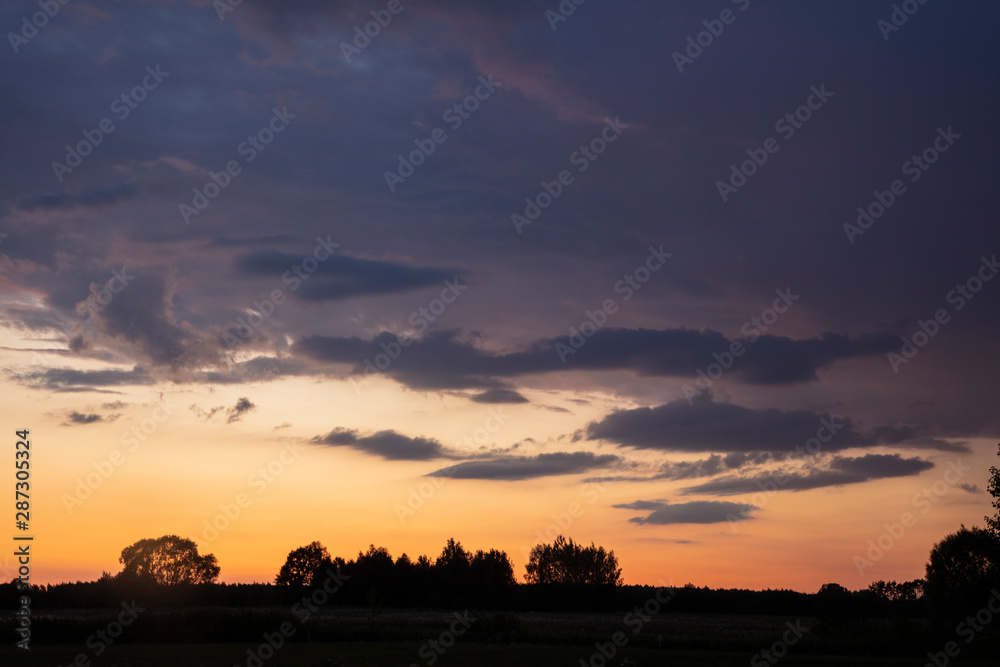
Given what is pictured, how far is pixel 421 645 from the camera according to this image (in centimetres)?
4838

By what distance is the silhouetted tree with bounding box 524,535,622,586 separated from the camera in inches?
5910

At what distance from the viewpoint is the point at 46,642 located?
48000mm

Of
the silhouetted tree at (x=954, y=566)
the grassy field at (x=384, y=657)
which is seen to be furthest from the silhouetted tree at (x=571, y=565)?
the grassy field at (x=384, y=657)

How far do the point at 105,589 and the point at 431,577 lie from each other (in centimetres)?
4163

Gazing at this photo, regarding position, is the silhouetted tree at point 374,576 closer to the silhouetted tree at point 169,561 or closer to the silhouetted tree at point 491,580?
the silhouetted tree at point 491,580

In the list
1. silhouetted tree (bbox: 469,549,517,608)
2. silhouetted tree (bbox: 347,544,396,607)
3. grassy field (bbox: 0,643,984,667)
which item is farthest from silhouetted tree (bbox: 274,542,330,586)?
grassy field (bbox: 0,643,984,667)

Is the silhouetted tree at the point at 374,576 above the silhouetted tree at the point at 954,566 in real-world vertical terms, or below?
above

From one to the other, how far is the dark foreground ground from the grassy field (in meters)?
0.06

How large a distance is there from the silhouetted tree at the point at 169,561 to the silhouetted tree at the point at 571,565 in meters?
59.1

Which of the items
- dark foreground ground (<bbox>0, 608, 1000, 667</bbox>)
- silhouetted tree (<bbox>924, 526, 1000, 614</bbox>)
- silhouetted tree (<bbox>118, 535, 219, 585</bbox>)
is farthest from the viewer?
silhouetted tree (<bbox>118, 535, 219, 585</bbox>)

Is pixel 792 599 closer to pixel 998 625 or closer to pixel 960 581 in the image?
pixel 960 581

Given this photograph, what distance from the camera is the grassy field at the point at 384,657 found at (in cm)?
3808

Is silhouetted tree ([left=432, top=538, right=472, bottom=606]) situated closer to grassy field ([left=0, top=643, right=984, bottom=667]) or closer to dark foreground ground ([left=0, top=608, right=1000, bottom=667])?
dark foreground ground ([left=0, top=608, right=1000, bottom=667])

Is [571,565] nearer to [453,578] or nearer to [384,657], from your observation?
[453,578]
